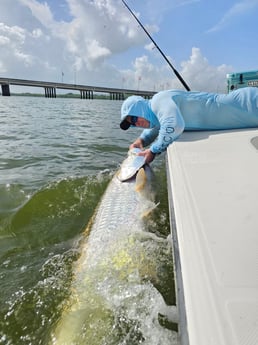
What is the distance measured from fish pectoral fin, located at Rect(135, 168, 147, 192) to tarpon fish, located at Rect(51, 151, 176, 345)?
1 cm

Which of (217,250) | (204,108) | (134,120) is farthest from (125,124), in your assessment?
(217,250)

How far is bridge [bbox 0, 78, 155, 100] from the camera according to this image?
6388 centimetres

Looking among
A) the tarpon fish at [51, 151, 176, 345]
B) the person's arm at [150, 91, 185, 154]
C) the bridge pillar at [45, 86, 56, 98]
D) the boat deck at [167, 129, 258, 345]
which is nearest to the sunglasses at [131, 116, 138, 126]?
the person's arm at [150, 91, 185, 154]

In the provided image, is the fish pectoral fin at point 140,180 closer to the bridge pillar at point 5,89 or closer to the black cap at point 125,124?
the black cap at point 125,124

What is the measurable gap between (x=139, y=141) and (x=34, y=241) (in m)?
2.18

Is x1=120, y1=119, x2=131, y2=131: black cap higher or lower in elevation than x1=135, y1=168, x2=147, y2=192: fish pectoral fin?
higher

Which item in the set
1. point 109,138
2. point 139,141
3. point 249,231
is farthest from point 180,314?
point 109,138

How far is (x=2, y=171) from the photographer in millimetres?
5488

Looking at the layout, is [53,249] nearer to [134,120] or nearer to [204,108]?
[134,120]

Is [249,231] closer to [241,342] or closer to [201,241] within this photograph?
[201,241]

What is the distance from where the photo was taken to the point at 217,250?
4.16ft

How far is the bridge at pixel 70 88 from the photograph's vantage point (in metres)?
63.9

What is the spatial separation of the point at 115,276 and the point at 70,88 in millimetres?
74585

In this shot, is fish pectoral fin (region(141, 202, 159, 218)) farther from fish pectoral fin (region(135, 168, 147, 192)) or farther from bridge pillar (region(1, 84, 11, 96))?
bridge pillar (region(1, 84, 11, 96))
